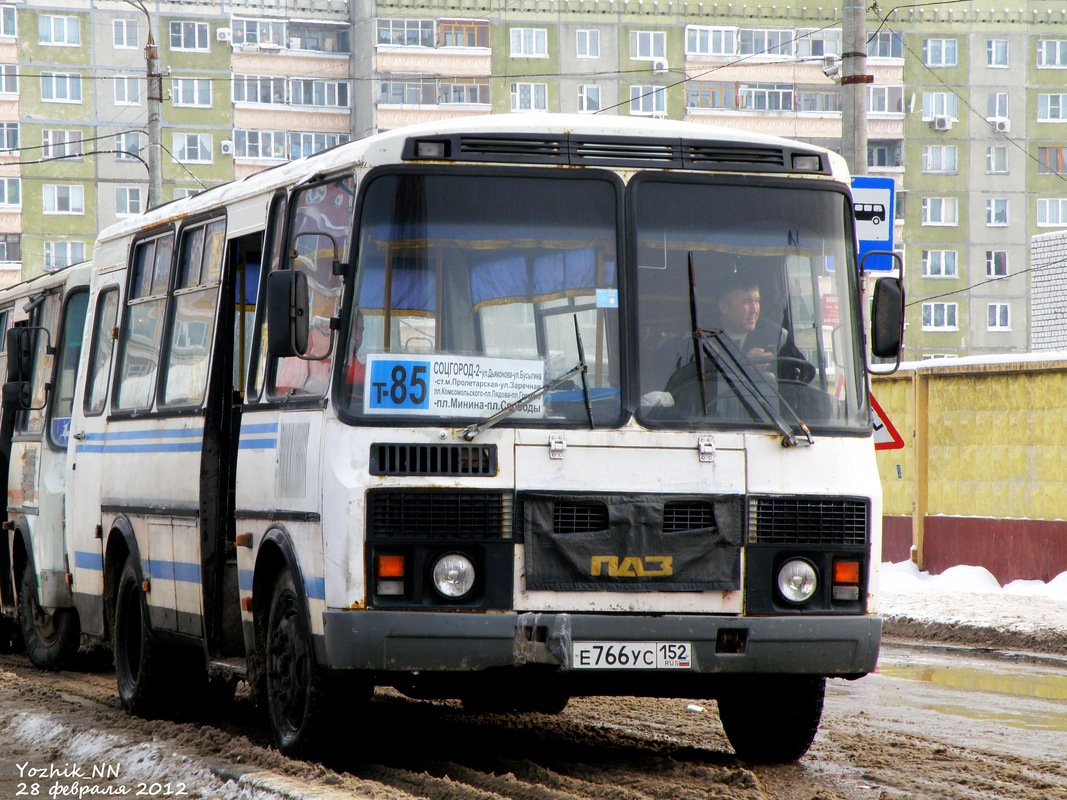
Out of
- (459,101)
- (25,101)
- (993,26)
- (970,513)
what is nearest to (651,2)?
(459,101)

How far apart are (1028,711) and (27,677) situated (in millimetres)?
6907

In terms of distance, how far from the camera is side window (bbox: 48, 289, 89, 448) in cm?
1366

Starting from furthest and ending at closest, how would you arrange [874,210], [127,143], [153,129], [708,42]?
[708,42] → [127,143] → [153,129] → [874,210]

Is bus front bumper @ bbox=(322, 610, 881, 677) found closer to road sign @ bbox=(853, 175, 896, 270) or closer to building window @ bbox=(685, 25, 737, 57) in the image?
road sign @ bbox=(853, 175, 896, 270)

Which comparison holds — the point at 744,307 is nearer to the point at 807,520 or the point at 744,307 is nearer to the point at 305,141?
the point at 807,520

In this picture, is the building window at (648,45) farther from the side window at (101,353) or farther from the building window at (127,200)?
the side window at (101,353)

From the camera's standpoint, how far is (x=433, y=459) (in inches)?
A: 293

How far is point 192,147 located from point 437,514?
224ft

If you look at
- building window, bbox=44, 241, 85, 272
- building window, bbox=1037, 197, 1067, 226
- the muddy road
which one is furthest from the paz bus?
building window, bbox=1037, 197, 1067, 226

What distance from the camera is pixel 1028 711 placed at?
35.7ft

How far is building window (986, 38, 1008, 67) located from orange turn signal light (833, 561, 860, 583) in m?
73.8

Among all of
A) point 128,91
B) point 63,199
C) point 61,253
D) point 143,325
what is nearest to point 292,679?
point 143,325

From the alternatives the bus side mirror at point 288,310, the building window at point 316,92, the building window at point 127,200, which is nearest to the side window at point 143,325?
the bus side mirror at point 288,310

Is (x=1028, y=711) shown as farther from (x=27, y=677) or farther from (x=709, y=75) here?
(x=709, y=75)
